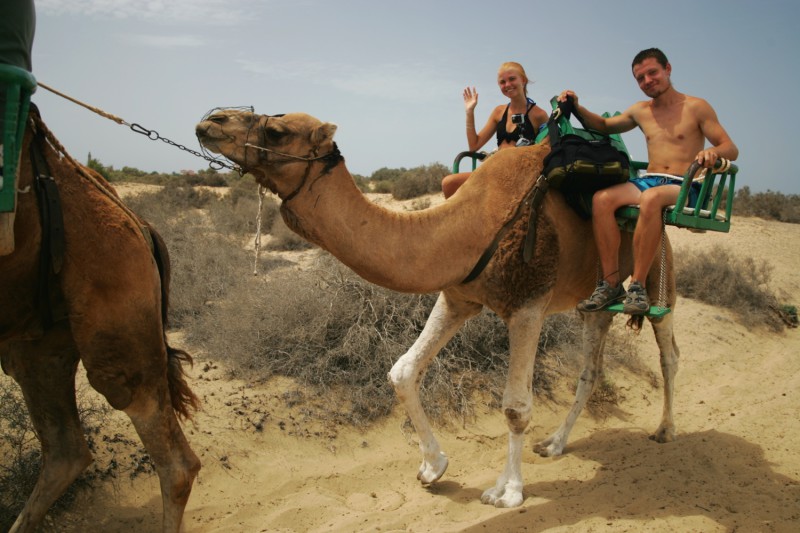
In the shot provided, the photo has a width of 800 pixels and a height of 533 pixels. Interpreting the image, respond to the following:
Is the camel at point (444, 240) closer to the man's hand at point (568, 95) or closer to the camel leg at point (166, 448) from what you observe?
the man's hand at point (568, 95)

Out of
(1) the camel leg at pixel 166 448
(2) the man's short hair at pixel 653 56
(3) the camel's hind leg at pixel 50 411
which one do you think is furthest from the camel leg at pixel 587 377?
(3) the camel's hind leg at pixel 50 411

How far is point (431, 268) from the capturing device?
161 inches

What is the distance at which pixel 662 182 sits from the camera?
4824 mm

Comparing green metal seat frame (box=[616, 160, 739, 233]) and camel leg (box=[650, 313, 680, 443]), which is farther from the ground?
green metal seat frame (box=[616, 160, 739, 233])

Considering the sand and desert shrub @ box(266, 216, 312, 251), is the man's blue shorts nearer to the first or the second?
the sand

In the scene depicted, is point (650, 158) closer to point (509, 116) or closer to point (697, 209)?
point (697, 209)

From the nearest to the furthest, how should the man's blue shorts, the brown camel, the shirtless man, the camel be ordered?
the brown camel < the camel < the shirtless man < the man's blue shorts

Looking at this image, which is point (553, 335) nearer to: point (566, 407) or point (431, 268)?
point (566, 407)

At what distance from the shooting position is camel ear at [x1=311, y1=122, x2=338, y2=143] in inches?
147

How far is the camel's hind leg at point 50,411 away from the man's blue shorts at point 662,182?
4077 mm

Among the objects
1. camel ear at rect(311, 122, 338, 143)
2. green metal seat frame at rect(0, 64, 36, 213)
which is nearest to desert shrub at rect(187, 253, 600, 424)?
camel ear at rect(311, 122, 338, 143)

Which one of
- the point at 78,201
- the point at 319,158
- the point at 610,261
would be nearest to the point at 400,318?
the point at 610,261

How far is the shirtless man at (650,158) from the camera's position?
4570 millimetres

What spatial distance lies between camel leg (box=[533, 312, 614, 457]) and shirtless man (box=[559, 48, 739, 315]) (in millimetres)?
1316
